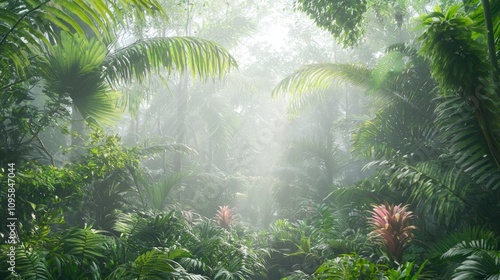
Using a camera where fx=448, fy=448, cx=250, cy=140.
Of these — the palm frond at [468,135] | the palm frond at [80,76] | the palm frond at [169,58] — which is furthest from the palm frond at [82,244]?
the palm frond at [468,135]

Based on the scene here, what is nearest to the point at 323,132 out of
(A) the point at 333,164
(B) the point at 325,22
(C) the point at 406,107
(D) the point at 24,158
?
(A) the point at 333,164

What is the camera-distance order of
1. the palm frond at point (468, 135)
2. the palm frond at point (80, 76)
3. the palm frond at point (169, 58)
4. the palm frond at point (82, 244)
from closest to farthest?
the palm frond at point (468, 135), the palm frond at point (82, 244), the palm frond at point (80, 76), the palm frond at point (169, 58)

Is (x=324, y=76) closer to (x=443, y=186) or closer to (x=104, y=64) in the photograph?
(x=443, y=186)

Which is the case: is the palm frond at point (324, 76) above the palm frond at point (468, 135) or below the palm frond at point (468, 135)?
above

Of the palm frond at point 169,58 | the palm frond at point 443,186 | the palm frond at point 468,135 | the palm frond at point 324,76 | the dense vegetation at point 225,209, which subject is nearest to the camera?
the dense vegetation at point 225,209

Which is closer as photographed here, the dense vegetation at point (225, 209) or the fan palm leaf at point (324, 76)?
the dense vegetation at point (225, 209)

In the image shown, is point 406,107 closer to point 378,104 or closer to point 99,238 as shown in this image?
point 378,104

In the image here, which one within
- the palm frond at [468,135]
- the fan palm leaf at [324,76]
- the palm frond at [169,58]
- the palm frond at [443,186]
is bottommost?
the palm frond at [443,186]

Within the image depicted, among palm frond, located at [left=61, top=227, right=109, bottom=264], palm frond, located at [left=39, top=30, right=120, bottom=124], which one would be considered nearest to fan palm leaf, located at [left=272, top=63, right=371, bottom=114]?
palm frond, located at [left=39, top=30, right=120, bottom=124]

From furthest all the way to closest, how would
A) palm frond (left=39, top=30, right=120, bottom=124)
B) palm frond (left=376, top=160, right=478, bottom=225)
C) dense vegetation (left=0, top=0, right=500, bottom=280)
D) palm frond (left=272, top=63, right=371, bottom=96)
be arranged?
palm frond (left=272, top=63, right=371, bottom=96), palm frond (left=376, top=160, right=478, bottom=225), palm frond (left=39, top=30, right=120, bottom=124), dense vegetation (left=0, top=0, right=500, bottom=280)

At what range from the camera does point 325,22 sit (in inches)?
234

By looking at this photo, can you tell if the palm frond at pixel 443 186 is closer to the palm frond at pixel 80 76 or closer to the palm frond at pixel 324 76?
the palm frond at pixel 324 76

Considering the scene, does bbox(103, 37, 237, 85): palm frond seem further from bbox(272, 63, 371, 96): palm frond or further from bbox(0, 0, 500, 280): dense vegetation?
bbox(272, 63, 371, 96): palm frond

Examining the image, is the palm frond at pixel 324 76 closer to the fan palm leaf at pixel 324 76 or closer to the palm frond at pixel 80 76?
the fan palm leaf at pixel 324 76
